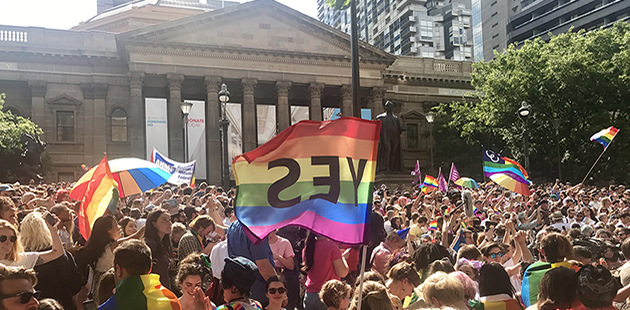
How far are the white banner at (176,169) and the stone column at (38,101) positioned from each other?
2892 cm

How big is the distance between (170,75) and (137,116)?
387cm

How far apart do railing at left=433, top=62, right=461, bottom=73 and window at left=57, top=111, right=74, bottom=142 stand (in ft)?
109

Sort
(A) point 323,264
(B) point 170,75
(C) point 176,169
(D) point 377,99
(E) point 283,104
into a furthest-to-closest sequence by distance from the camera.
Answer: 1. (D) point 377,99
2. (E) point 283,104
3. (B) point 170,75
4. (C) point 176,169
5. (A) point 323,264

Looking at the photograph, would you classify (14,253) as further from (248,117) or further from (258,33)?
(258,33)

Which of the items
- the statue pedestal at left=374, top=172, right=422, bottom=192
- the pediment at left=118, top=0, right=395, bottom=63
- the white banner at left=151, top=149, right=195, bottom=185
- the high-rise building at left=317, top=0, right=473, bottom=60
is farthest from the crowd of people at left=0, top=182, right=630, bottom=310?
the high-rise building at left=317, top=0, right=473, bottom=60

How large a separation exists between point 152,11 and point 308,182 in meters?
66.8

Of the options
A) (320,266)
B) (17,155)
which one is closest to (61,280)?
(320,266)

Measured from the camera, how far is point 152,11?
6644cm

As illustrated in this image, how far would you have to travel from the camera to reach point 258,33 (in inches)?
1740

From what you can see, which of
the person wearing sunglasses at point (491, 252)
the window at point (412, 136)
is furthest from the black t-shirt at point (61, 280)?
the window at point (412, 136)

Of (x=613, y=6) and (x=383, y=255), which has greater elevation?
(x=613, y=6)

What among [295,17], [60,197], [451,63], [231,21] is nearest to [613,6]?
[451,63]

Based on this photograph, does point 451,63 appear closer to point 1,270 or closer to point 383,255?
point 383,255

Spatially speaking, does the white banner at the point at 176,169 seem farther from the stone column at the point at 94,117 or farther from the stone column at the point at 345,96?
the stone column at the point at 345,96
